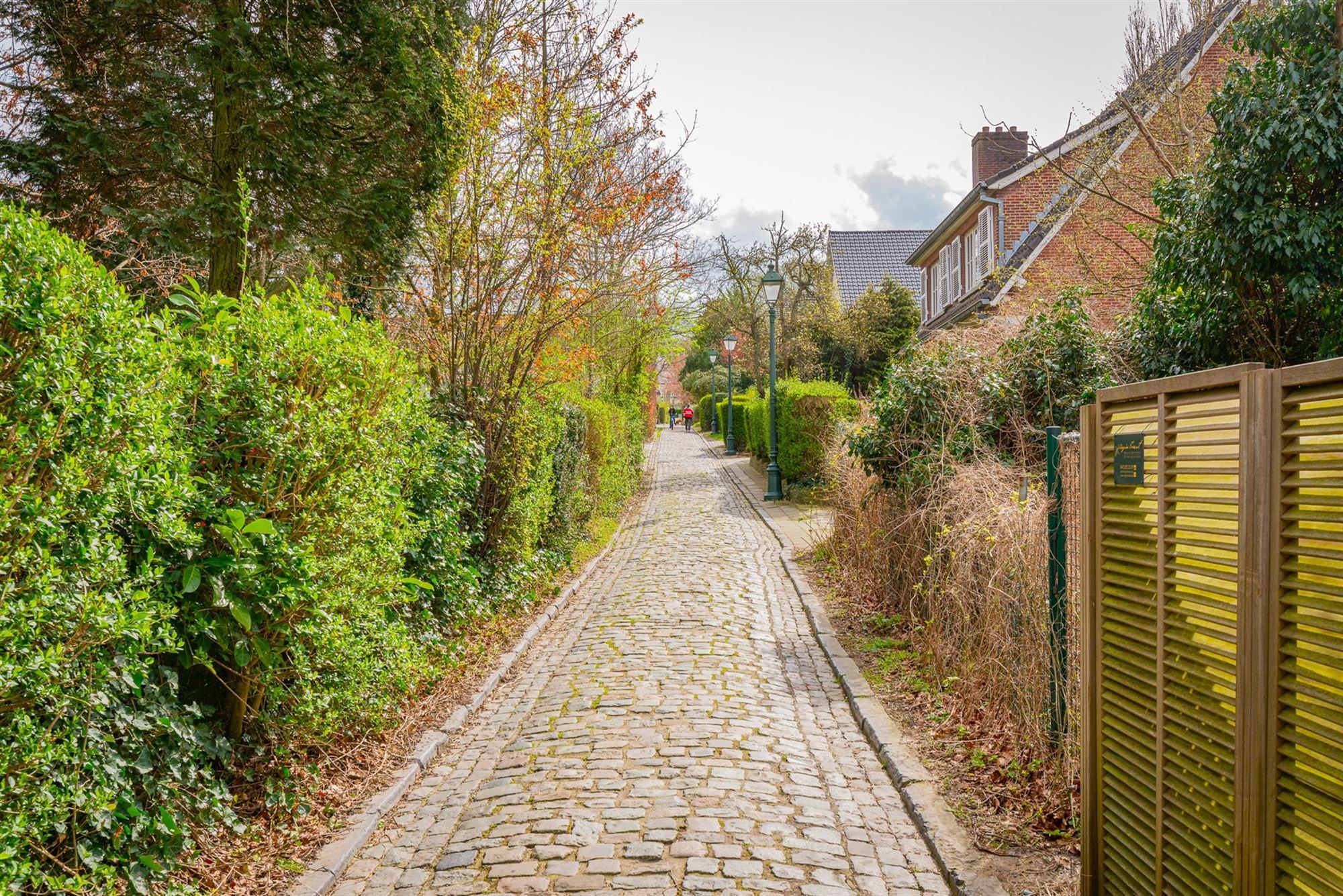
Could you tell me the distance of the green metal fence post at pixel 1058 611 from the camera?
496 cm

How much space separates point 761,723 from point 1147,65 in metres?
14.2

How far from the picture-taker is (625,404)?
25.1 meters

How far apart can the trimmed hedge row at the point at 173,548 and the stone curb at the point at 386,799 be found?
1.29 ft

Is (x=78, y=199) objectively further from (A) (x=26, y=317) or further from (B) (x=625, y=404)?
(B) (x=625, y=404)

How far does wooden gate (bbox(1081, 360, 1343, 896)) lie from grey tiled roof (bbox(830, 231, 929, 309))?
1796 inches

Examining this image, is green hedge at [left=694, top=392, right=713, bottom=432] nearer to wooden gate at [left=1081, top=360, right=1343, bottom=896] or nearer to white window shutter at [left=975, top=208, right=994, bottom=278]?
white window shutter at [left=975, top=208, right=994, bottom=278]

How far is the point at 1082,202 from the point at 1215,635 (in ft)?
55.4

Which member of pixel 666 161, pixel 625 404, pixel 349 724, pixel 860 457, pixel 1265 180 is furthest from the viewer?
pixel 625 404

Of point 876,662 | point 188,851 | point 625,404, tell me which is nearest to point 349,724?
point 188,851

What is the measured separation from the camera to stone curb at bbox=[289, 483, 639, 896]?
168 inches

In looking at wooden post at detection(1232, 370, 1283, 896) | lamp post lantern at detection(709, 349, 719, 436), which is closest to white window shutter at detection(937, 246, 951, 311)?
lamp post lantern at detection(709, 349, 719, 436)

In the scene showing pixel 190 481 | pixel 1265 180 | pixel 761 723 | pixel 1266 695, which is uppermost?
pixel 1265 180

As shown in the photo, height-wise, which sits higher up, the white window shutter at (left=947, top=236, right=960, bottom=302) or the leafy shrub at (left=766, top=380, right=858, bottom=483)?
the white window shutter at (left=947, top=236, right=960, bottom=302)

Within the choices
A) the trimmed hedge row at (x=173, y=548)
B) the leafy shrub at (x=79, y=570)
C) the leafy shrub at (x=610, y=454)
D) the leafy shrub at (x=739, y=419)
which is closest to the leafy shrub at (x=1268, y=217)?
the trimmed hedge row at (x=173, y=548)
